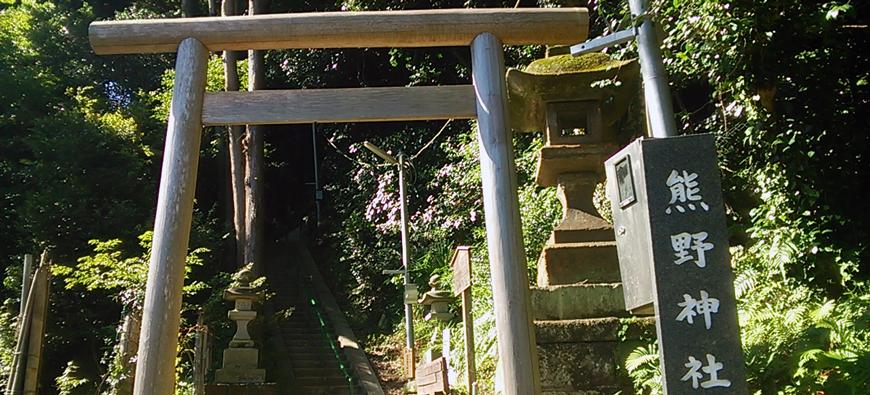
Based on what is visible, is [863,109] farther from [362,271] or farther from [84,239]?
[84,239]

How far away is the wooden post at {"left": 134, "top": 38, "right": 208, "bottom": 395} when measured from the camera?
4.86 metres

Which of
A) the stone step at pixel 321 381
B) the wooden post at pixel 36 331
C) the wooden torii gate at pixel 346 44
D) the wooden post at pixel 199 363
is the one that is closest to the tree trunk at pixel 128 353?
→ the wooden post at pixel 199 363

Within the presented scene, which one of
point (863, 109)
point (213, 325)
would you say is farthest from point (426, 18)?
point (213, 325)

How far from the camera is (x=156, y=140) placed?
16.9 metres

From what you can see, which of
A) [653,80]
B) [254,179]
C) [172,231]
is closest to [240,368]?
[254,179]

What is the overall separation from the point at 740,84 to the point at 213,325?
10338 millimetres

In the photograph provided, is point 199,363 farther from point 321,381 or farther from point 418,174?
point 418,174

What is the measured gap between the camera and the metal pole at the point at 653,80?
159 inches

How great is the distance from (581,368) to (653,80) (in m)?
2.45

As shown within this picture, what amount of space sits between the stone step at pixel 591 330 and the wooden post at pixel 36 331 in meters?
4.56

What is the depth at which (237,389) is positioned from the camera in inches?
470

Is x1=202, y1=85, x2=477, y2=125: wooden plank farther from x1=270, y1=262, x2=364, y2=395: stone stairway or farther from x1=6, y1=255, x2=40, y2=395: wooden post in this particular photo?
x1=270, y1=262, x2=364, y2=395: stone stairway

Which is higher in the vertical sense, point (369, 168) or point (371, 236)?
point (369, 168)

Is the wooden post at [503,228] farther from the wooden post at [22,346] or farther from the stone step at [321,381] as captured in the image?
the stone step at [321,381]
